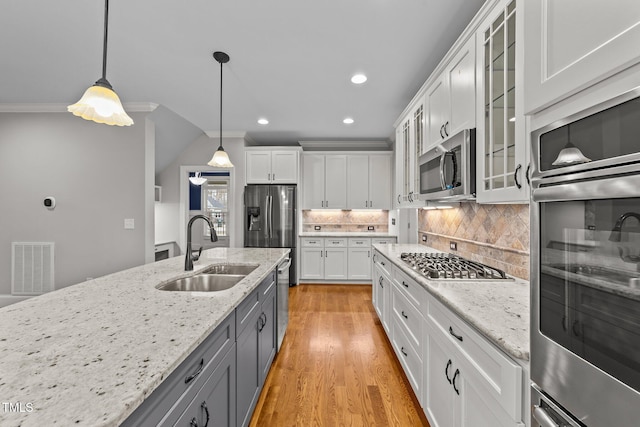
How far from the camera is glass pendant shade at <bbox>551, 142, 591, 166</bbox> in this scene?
0.62 meters

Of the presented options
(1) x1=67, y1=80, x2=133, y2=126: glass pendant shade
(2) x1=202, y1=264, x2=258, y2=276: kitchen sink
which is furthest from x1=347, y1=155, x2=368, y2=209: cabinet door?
(1) x1=67, y1=80, x2=133, y2=126: glass pendant shade

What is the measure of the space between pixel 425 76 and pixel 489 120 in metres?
1.46

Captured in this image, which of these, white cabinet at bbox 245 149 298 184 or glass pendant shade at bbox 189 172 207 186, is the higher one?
white cabinet at bbox 245 149 298 184

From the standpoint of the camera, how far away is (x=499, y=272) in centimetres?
176

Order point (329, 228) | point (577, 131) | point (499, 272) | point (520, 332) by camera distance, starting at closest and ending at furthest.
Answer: point (577, 131) < point (520, 332) < point (499, 272) < point (329, 228)

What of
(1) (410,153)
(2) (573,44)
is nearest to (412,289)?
(2) (573,44)

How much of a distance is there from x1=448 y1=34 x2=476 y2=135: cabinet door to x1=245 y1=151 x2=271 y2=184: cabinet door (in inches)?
136

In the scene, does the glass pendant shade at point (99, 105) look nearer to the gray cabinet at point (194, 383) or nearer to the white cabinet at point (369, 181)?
the gray cabinet at point (194, 383)

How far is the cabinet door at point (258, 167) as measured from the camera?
4.94 m

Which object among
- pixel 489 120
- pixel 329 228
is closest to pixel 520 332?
pixel 489 120

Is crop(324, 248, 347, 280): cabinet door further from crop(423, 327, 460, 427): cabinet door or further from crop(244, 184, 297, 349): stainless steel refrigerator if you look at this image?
crop(423, 327, 460, 427): cabinet door

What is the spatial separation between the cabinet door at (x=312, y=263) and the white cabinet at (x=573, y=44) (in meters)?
4.37

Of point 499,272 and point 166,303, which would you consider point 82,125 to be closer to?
point 166,303

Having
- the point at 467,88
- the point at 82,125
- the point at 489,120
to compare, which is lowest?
the point at 489,120
